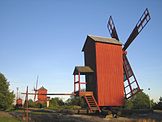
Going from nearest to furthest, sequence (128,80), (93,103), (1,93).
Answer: (93,103), (128,80), (1,93)

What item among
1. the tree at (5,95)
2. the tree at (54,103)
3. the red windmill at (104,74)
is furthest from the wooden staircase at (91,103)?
the tree at (54,103)

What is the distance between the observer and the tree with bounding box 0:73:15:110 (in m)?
38.4

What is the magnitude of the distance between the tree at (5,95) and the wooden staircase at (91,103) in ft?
52.1

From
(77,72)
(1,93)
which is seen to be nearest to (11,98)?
(1,93)

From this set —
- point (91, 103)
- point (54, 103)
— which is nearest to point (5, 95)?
point (91, 103)

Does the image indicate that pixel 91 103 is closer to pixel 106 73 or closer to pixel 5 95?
pixel 106 73

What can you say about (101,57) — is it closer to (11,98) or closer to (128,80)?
(128,80)

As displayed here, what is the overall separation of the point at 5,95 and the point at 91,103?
1679 centimetres

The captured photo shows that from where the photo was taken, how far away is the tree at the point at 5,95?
38375 mm

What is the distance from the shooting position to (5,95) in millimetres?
38906

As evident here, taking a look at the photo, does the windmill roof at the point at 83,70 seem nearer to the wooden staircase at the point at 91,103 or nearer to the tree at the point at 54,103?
the wooden staircase at the point at 91,103

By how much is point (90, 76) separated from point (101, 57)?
2.80 metres

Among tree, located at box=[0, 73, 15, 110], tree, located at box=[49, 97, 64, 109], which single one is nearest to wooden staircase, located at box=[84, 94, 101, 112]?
tree, located at box=[0, 73, 15, 110]

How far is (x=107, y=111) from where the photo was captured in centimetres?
2861
